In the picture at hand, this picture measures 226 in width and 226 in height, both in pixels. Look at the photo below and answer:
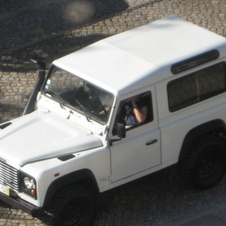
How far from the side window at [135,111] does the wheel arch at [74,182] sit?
609mm

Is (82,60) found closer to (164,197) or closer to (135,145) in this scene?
(135,145)

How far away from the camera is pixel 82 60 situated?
27.0ft

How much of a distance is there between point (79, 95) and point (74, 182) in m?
1.14

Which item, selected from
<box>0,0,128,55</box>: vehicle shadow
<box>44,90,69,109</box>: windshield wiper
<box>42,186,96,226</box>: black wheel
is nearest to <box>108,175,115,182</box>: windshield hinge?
<box>42,186,96,226</box>: black wheel

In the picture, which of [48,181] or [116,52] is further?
[116,52]

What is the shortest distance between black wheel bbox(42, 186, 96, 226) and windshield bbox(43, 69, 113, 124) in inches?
36.0

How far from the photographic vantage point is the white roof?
7.77 meters

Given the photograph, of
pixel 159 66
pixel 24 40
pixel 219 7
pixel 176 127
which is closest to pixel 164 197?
pixel 176 127

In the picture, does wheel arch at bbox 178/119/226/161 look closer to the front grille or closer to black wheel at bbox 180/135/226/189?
black wheel at bbox 180/135/226/189

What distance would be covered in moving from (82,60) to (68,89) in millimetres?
420

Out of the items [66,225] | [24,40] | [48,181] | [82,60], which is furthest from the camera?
[24,40]

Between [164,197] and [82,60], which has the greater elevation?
[82,60]

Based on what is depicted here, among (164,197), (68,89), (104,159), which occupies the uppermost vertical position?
(68,89)

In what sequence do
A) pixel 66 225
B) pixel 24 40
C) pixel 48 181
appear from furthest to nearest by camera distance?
pixel 24 40
pixel 66 225
pixel 48 181
